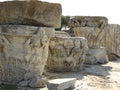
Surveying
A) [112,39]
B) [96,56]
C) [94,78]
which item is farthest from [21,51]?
[112,39]

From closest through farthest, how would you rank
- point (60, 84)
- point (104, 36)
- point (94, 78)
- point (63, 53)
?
point (60, 84) < point (94, 78) < point (63, 53) < point (104, 36)

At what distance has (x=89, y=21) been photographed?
1031cm

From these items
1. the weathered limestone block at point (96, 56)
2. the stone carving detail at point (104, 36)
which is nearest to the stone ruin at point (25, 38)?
the weathered limestone block at point (96, 56)

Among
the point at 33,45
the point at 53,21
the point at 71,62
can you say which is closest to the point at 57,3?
the point at 53,21

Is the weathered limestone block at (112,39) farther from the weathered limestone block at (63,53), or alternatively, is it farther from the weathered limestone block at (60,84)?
the weathered limestone block at (60,84)

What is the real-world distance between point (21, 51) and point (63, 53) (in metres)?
2.14

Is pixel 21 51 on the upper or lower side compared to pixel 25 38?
lower

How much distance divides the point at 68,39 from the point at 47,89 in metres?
2.48

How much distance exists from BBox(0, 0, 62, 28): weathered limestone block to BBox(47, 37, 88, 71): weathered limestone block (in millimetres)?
1737

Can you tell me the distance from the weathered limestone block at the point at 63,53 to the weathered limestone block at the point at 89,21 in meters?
2.39

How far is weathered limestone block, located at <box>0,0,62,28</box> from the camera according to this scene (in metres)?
5.85

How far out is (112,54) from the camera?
474 inches

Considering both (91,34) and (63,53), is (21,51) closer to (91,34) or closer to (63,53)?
(63,53)

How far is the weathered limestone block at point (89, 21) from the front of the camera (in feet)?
33.7
